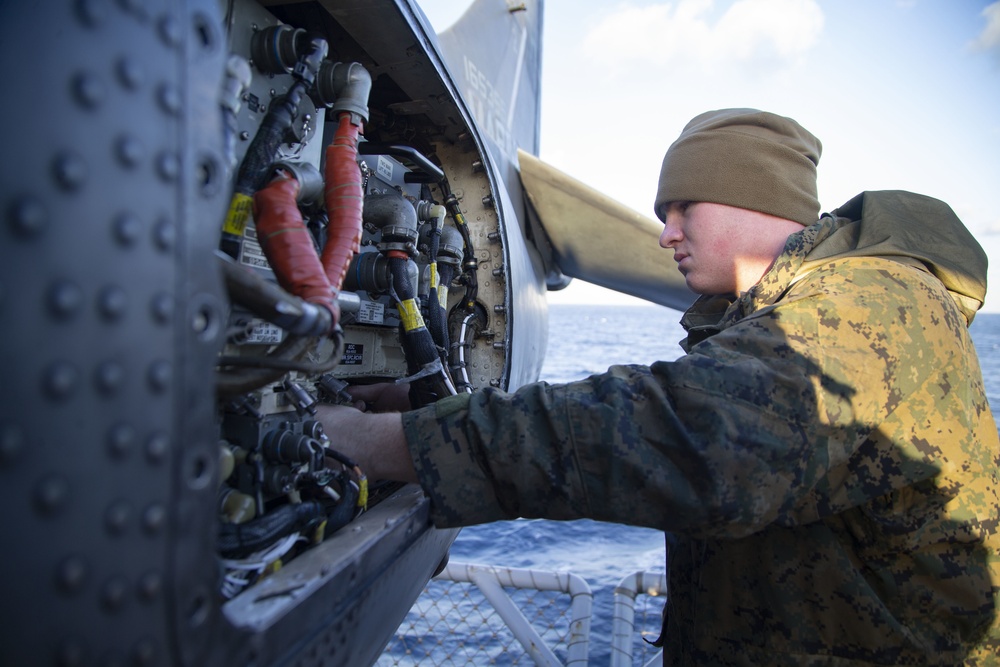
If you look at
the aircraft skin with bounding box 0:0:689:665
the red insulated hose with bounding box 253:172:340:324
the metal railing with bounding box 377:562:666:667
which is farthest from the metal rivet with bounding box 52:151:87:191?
the metal railing with bounding box 377:562:666:667

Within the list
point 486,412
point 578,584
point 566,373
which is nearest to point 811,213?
point 486,412

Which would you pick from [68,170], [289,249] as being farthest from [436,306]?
[68,170]

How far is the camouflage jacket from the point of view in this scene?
1224 mm

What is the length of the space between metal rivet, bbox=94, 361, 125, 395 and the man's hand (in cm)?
79

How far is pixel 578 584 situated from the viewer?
158 inches

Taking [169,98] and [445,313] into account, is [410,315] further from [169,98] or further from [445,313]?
[169,98]

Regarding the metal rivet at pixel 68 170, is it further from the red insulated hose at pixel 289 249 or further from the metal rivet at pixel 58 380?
the red insulated hose at pixel 289 249

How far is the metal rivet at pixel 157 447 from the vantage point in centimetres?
66

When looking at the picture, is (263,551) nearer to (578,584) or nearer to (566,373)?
(578,584)

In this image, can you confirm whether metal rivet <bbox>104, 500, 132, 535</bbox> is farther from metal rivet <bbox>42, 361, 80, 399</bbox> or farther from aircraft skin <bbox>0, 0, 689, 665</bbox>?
metal rivet <bbox>42, 361, 80, 399</bbox>

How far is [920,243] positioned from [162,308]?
185 cm

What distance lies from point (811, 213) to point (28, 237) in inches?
84.8

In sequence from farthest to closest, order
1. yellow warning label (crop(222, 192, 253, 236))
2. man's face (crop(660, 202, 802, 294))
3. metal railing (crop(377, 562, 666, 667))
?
metal railing (crop(377, 562, 666, 667)) → man's face (crop(660, 202, 802, 294)) → yellow warning label (crop(222, 192, 253, 236))

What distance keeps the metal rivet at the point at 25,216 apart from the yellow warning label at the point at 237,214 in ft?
2.31
